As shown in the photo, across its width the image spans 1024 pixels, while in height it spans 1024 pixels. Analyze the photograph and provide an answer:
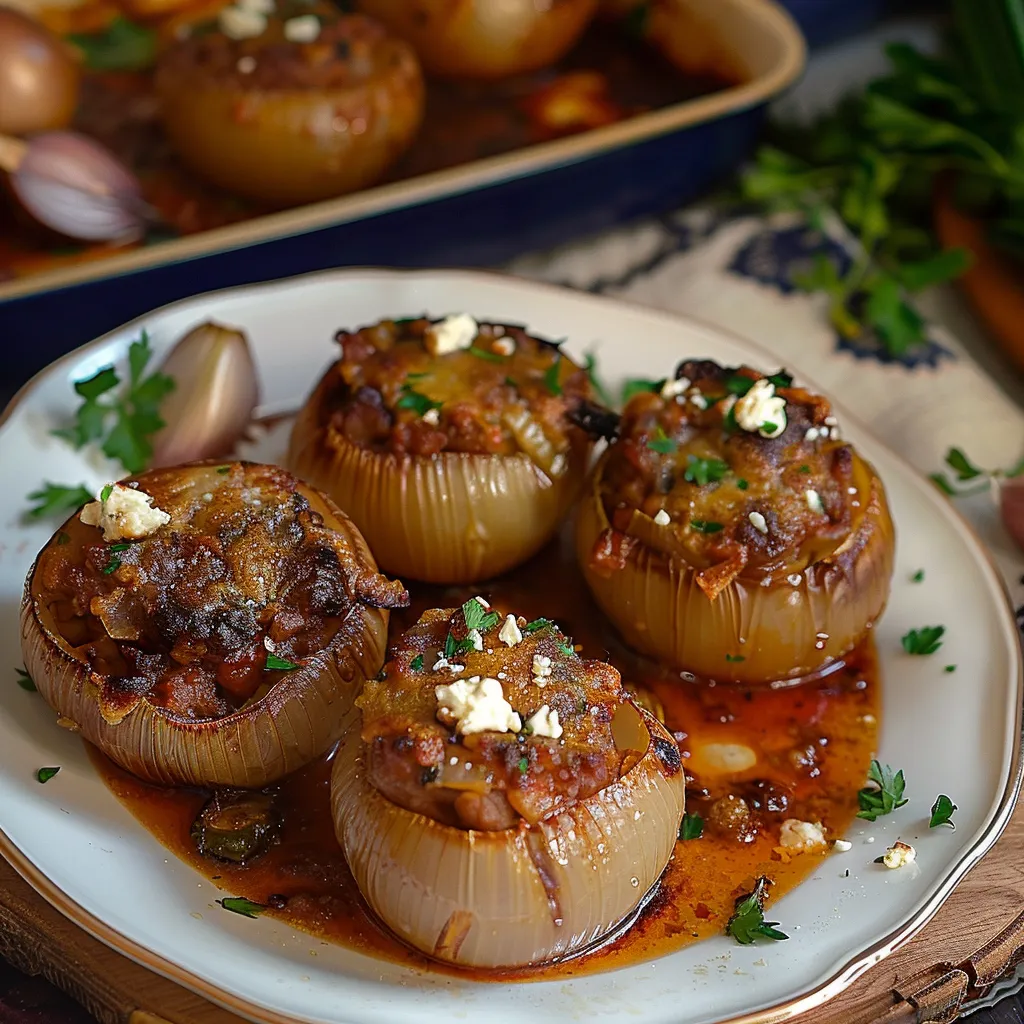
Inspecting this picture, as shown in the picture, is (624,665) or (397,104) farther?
(397,104)

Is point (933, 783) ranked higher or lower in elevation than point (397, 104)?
lower

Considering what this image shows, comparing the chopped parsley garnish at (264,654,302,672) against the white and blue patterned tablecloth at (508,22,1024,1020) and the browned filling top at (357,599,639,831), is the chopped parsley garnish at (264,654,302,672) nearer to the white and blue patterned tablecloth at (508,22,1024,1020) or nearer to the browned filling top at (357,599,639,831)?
the browned filling top at (357,599,639,831)

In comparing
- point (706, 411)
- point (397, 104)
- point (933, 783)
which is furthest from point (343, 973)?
point (397, 104)

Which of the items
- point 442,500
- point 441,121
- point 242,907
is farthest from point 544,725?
point 441,121

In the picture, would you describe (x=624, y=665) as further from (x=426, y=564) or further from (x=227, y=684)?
(x=227, y=684)

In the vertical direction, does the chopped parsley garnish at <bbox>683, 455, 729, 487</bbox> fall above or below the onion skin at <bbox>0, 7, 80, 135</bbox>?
above

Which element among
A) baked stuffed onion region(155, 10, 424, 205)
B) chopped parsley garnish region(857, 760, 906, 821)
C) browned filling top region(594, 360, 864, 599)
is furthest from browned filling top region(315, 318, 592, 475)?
baked stuffed onion region(155, 10, 424, 205)
